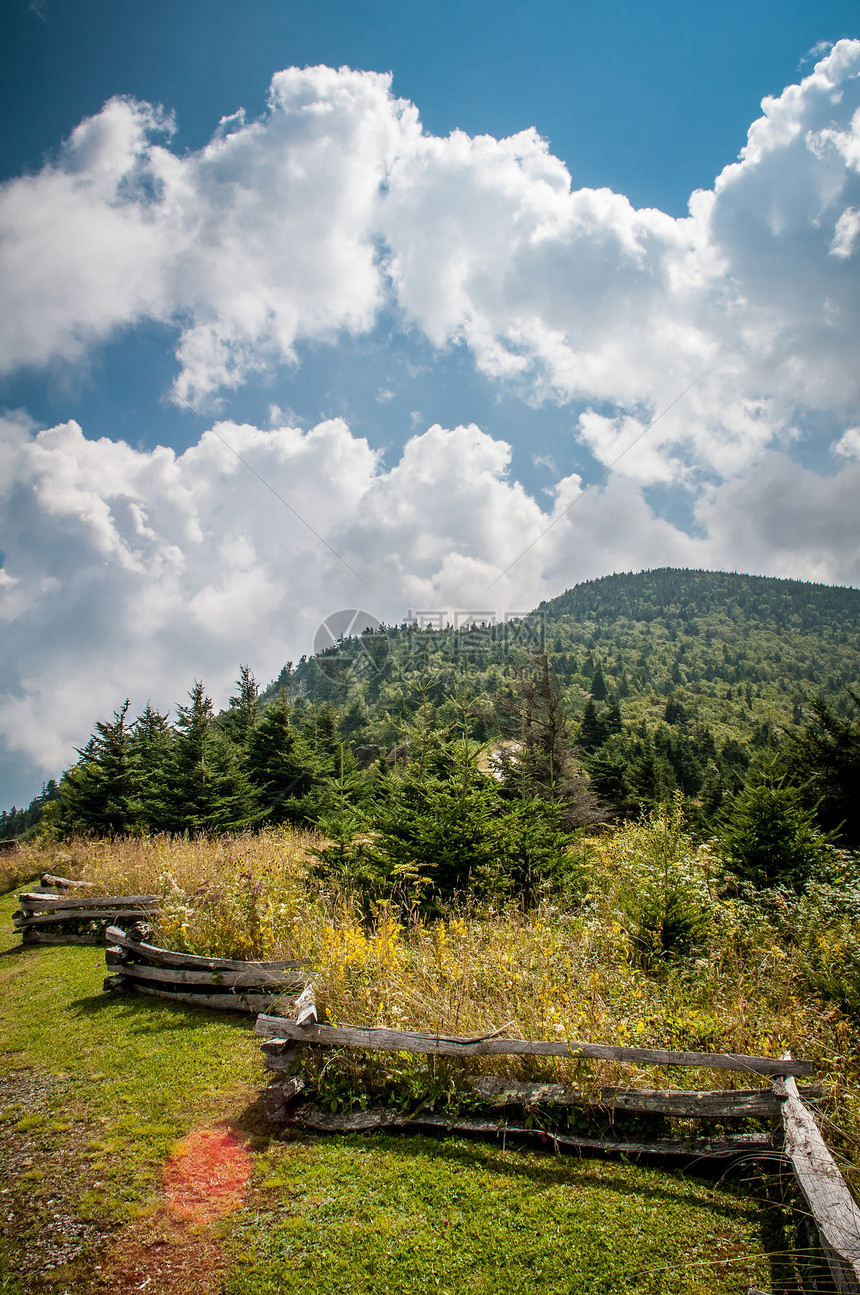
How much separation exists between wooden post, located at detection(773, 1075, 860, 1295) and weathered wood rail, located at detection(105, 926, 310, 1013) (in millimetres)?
4627

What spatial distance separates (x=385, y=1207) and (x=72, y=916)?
1015 centimetres

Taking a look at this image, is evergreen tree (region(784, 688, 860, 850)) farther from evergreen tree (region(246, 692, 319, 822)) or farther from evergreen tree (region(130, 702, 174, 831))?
evergreen tree (region(130, 702, 174, 831))

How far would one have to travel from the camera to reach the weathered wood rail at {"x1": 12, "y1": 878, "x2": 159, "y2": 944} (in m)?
10.2

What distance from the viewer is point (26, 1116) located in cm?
505

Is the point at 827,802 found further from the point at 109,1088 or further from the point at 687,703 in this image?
the point at 687,703

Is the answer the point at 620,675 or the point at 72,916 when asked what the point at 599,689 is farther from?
the point at 72,916

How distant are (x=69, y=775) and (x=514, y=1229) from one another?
24234 mm

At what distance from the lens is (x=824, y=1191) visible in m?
3.29

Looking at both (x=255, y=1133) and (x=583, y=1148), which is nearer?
(x=583, y=1148)

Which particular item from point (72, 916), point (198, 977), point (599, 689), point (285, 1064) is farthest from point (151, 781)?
point (599, 689)

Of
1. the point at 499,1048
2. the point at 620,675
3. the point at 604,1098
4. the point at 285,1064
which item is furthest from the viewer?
the point at 620,675

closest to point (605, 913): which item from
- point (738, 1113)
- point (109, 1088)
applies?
point (738, 1113)

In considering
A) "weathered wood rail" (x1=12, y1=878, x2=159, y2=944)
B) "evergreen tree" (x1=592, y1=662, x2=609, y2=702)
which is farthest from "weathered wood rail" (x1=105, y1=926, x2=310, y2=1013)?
"evergreen tree" (x1=592, y1=662, x2=609, y2=702)

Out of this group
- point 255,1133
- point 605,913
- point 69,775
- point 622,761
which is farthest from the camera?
point 622,761
